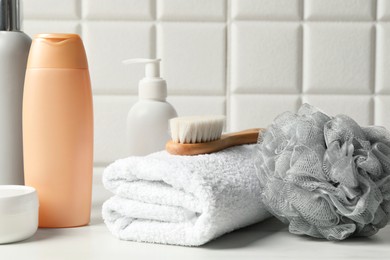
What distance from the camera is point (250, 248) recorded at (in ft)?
1.82

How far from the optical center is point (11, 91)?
0.66 meters

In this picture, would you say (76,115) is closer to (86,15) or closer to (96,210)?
(96,210)

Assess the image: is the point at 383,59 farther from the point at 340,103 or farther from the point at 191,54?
the point at 191,54

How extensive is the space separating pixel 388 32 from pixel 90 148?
2.32 ft

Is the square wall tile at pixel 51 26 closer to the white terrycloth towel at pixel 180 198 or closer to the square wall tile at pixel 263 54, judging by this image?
the square wall tile at pixel 263 54

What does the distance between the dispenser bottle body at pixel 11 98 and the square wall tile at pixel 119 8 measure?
484 millimetres

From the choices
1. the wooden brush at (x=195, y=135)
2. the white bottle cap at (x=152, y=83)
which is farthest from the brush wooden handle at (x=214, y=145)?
the white bottle cap at (x=152, y=83)

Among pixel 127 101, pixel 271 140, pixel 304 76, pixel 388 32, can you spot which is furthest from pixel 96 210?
pixel 388 32

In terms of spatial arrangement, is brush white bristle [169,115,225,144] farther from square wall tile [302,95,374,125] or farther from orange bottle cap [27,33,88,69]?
square wall tile [302,95,374,125]

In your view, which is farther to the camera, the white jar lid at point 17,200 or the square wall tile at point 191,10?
the square wall tile at point 191,10

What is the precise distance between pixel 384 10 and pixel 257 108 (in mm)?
283

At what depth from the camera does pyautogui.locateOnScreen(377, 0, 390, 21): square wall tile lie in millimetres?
1148

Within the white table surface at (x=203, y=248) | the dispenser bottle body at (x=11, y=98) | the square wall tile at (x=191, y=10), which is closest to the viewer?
the white table surface at (x=203, y=248)

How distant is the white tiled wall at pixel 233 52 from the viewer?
115 centimetres
